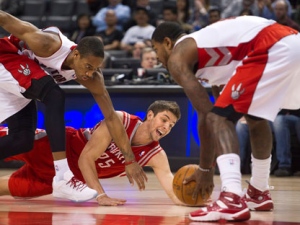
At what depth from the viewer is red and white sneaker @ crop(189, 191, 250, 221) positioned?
14.0 ft

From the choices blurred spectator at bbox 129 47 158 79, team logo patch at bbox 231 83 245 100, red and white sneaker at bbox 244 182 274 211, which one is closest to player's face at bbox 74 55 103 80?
team logo patch at bbox 231 83 245 100

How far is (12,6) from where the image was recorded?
12852 mm

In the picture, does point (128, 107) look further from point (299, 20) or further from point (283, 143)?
point (299, 20)

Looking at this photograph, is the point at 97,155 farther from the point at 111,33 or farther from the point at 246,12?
the point at 111,33

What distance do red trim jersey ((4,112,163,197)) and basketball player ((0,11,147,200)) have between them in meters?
0.18

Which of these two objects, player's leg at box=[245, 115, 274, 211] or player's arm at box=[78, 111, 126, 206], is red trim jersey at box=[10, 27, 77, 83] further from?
player's leg at box=[245, 115, 274, 211]

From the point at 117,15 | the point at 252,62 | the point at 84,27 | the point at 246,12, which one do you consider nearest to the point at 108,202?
the point at 252,62

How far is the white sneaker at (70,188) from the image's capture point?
528 cm

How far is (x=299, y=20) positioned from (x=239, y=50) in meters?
6.14

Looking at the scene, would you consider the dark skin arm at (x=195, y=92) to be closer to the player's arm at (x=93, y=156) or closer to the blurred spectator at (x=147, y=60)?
the player's arm at (x=93, y=156)

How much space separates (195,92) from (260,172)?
3.15 ft

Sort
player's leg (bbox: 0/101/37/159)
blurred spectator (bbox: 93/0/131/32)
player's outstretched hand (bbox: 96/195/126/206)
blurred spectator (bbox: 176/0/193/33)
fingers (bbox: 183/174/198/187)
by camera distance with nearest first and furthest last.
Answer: fingers (bbox: 183/174/198/187) < player's outstretched hand (bbox: 96/195/126/206) < player's leg (bbox: 0/101/37/159) < blurred spectator (bbox: 176/0/193/33) < blurred spectator (bbox: 93/0/131/32)

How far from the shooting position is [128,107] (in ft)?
28.3

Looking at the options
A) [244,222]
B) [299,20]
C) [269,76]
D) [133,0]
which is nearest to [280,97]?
[269,76]
